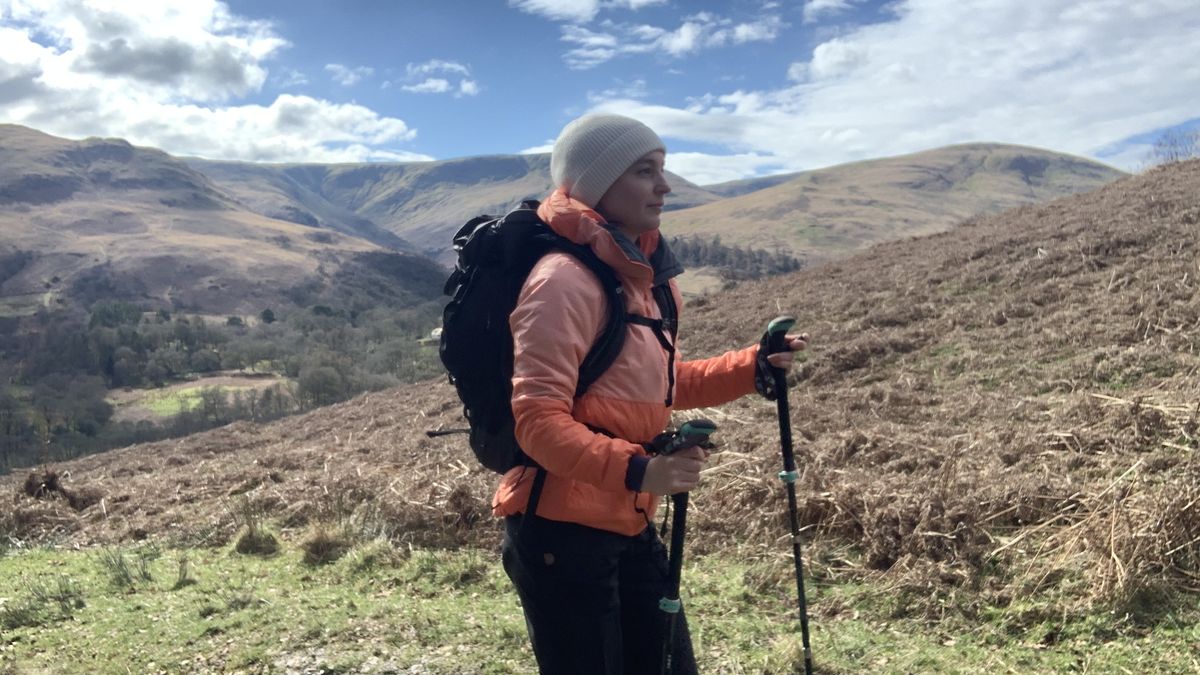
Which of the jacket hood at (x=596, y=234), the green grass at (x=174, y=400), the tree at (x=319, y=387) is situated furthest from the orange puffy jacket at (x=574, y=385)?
the green grass at (x=174, y=400)

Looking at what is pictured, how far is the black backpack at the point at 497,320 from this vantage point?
2.21 metres

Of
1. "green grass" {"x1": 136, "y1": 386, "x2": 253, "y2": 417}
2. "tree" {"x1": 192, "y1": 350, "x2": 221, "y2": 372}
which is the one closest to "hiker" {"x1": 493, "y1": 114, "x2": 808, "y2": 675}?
"green grass" {"x1": 136, "y1": 386, "x2": 253, "y2": 417}

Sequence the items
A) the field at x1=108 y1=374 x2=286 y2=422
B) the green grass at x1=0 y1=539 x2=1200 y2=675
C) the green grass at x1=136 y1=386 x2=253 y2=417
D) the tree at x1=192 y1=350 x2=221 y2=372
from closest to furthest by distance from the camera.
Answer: the green grass at x1=0 y1=539 x2=1200 y2=675 → the field at x1=108 y1=374 x2=286 y2=422 → the green grass at x1=136 y1=386 x2=253 y2=417 → the tree at x1=192 y1=350 x2=221 y2=372

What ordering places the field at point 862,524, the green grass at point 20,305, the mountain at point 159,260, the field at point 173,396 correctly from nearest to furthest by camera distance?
the field at point 862,524 < the field at point 173,396 < the green grass at point 20,305 < the mountain at point 159,260

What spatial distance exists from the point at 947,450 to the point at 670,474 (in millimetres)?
4682

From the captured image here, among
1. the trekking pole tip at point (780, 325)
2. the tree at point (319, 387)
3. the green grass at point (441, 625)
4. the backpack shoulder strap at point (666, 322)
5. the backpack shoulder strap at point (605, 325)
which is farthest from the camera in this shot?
the tree at point (319, 387)

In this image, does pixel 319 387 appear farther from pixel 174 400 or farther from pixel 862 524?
pixel 862 524

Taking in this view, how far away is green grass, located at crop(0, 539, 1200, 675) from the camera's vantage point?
3.77 m

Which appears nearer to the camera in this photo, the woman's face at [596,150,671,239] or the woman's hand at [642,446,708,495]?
the woman's hand at [642,446,708,495]

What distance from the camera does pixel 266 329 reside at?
116188 mm

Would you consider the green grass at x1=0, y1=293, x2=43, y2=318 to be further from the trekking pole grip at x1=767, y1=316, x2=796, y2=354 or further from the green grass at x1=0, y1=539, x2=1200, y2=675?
the trekking pole grip at x1=767, y1=316, x2=796, y2=354

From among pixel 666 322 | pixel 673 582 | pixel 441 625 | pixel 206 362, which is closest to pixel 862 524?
pixel 441 625

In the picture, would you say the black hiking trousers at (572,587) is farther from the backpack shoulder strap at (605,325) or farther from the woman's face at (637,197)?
the woman's face at (637,197)

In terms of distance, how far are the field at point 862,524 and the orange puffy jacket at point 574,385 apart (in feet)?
7.51
